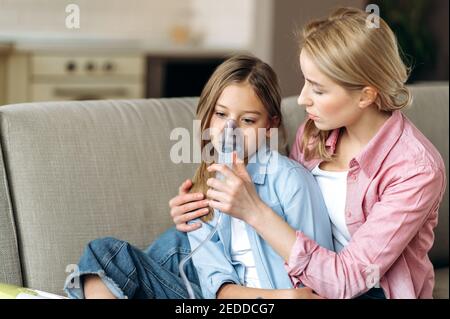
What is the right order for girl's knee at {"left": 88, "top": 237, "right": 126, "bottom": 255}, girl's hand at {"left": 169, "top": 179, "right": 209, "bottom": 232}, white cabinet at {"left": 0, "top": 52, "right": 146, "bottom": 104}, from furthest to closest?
white cabinet at {"left": 0, "top": 52, "right": 146, "bottom": 104}, girl's hand at {"left": 169, "top": 179, "right": 209, "bottom": 232}, girl's knee at {"left": 88, "top": 237, "right": 126, "bottom": 255}

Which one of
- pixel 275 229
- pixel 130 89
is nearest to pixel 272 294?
pixel 275 229

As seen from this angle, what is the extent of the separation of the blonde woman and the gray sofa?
40 centimetres

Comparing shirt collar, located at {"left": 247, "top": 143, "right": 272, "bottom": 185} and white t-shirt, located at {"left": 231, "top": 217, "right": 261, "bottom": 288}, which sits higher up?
shirt collar, located at {"left": 247, "top": 143, "right": 272, "bottom": 185}

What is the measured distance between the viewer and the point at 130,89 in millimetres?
4395

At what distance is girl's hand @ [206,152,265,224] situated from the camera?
5.14ft

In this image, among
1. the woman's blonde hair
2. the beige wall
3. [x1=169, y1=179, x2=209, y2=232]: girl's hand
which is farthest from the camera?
the beige wall

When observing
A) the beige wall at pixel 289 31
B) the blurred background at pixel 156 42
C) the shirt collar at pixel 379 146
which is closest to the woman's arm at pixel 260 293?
the shirt collar at pixel 379 146

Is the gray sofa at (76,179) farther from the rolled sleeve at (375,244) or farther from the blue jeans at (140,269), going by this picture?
the rolled sleeve at (375,244)

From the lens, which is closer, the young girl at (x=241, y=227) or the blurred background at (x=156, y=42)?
the young girl at (x=241, y=227)

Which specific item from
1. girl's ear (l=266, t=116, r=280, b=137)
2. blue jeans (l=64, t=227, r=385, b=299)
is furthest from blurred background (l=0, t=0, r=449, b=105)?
blue jeans (l=64, t=227, r=385, b=299)

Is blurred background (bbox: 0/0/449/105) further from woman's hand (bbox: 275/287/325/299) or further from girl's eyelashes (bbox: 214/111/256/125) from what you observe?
woman's hand (bbox: 275/287/325/299)

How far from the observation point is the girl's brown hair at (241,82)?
1730 millimetres

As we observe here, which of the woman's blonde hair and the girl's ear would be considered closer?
the woman's blonde hair

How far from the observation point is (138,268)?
5.63 ft
